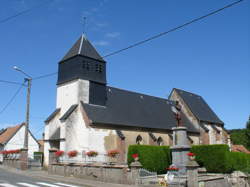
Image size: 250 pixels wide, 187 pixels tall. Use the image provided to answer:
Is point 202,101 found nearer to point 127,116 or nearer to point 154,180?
point 127,116

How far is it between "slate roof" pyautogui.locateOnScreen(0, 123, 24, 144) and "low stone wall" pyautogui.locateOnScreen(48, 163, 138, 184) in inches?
929

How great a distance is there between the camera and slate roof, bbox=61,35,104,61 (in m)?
27.4

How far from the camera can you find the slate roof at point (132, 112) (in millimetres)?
26203

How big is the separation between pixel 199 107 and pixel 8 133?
28.9 meters

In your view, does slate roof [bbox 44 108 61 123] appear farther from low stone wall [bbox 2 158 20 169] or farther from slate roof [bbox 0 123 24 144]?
slate roof [bbox 0 123 24 144]

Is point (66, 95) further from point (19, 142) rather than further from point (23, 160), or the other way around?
point (19, 142)

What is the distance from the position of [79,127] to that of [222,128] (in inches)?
968

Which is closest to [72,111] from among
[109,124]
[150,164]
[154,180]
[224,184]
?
[109,124]

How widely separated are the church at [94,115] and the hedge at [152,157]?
3619 mm

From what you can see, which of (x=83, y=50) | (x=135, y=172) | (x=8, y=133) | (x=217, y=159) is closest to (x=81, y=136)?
(x=83, y=50)

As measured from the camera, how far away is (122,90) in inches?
1294

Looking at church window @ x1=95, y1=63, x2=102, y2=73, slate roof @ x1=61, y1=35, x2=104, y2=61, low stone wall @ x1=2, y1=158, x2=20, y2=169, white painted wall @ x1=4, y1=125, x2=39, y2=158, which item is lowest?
low stone wall @ x1=2, y1=158, x2=20, y2=169

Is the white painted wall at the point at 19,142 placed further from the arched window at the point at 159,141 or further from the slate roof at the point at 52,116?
the arched window at the point at 159,141

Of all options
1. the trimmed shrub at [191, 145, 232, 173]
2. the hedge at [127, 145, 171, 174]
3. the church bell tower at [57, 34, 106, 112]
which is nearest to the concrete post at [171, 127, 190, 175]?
the hedge at [127, 145, 171, 174]
